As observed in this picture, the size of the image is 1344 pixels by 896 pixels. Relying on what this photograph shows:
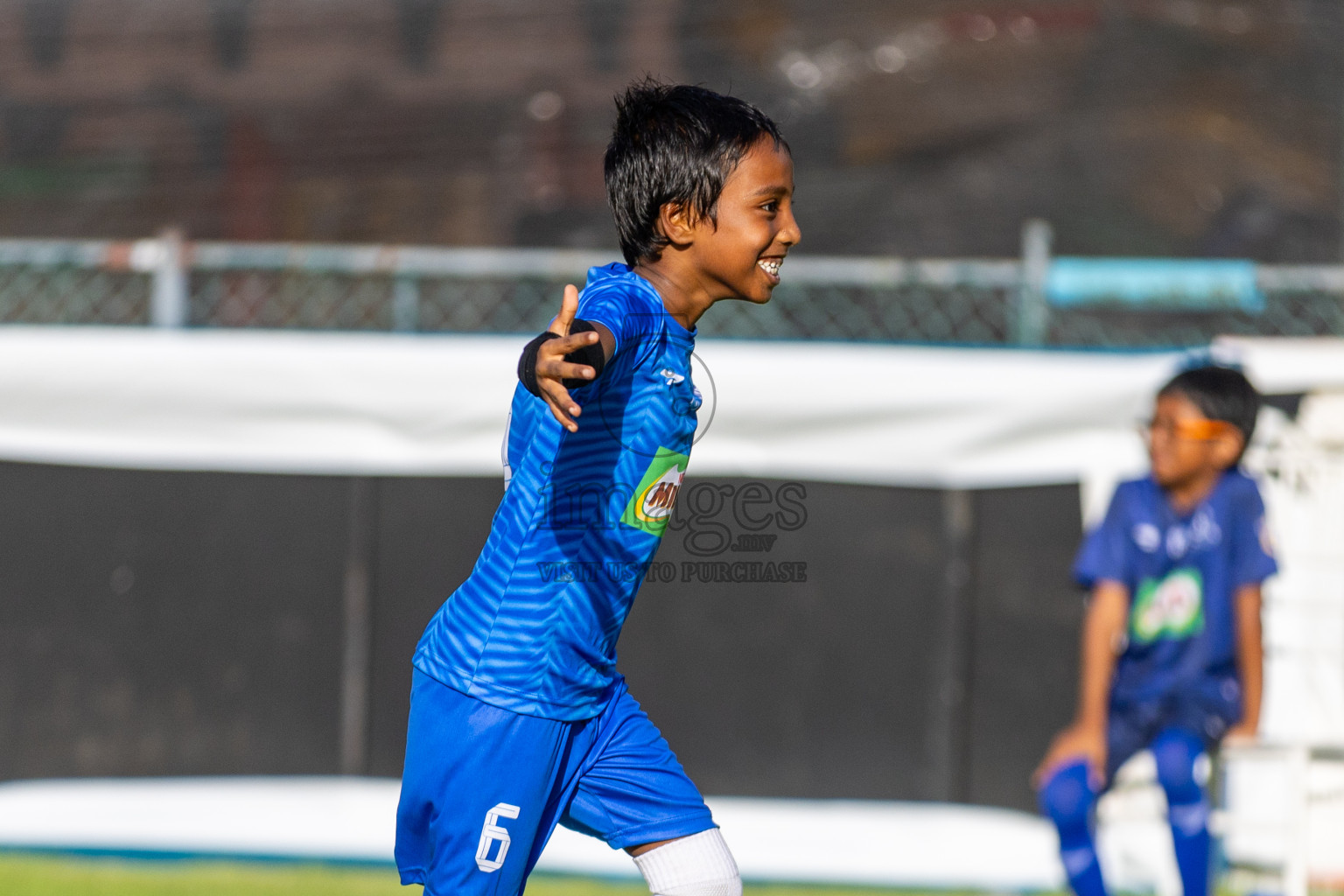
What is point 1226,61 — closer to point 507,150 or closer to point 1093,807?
point 507,150

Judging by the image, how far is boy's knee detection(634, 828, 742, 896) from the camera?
227cm

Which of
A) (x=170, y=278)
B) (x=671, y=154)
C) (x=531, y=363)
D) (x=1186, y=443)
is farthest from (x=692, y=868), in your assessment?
(x=170, y=278)

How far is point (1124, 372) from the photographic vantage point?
434 centimetres

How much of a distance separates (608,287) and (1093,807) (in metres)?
2.31

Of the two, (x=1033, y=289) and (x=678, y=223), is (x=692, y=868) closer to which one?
(x=678, y=223)

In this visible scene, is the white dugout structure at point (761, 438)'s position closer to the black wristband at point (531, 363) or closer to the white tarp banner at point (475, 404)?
the white tarp banner at point (475, 404)

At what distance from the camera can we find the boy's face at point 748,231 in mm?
2303

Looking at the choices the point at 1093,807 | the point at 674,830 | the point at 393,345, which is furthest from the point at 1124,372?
the point at 674,830

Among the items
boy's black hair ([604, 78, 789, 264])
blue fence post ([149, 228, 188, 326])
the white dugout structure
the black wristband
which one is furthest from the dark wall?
the black wristband

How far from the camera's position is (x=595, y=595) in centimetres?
225

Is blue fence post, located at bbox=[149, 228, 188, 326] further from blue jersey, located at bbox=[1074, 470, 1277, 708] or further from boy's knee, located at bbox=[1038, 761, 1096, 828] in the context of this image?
boy's knee, located at bbox=[1038, 761, 1096, 828]

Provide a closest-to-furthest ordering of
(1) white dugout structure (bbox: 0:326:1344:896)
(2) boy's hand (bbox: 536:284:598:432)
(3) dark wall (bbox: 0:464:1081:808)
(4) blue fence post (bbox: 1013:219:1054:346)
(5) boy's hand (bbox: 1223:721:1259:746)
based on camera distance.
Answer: (2) boy's hand (bbox: 536:284:598:432) < (5) boy's hand (bbox: 1223:721:1259:746) < (1) white dugout structure (bbox: 0:326:1344:896) < (3) dark wall (bbox: 0:464:1081:808) < (4) blue fence post (bbox: 1013:219:1054:346)

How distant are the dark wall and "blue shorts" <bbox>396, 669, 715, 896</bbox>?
2.24m

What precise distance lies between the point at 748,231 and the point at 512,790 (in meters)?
0.98
